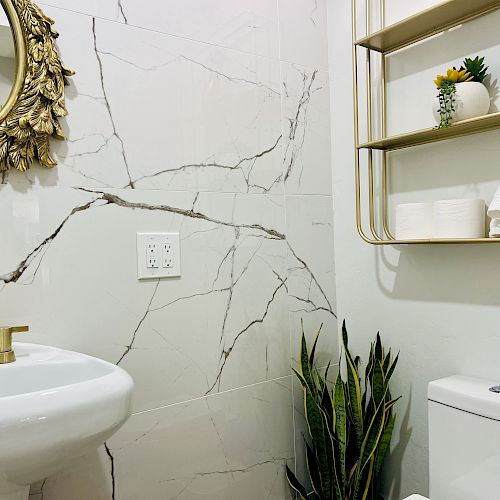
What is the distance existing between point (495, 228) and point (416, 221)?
22 cm

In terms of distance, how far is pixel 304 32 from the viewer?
1.65m

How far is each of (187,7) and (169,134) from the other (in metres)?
0.36

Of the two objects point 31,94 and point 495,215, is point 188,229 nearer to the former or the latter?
point 31,94

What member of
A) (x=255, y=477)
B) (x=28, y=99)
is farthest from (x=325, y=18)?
(x=255, y=477)

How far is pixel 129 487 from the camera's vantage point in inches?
50.4

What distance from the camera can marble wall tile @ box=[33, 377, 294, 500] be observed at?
48.9 inches

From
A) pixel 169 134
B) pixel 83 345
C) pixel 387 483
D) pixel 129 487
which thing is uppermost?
pixel 169 134

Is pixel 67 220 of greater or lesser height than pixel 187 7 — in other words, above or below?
below

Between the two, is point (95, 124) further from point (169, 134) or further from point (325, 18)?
point (325, 18)

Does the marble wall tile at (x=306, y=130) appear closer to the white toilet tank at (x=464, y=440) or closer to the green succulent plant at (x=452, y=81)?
the green succulent plant at (x=452, y=81)

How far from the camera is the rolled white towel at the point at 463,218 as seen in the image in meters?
1.24

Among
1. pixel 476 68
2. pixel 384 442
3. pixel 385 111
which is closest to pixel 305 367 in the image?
pixel 384 442

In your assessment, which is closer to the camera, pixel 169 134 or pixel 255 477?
pixel 169 134

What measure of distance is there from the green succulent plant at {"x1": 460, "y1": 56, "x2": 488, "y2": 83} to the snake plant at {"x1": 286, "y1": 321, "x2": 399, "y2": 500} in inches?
30.1
